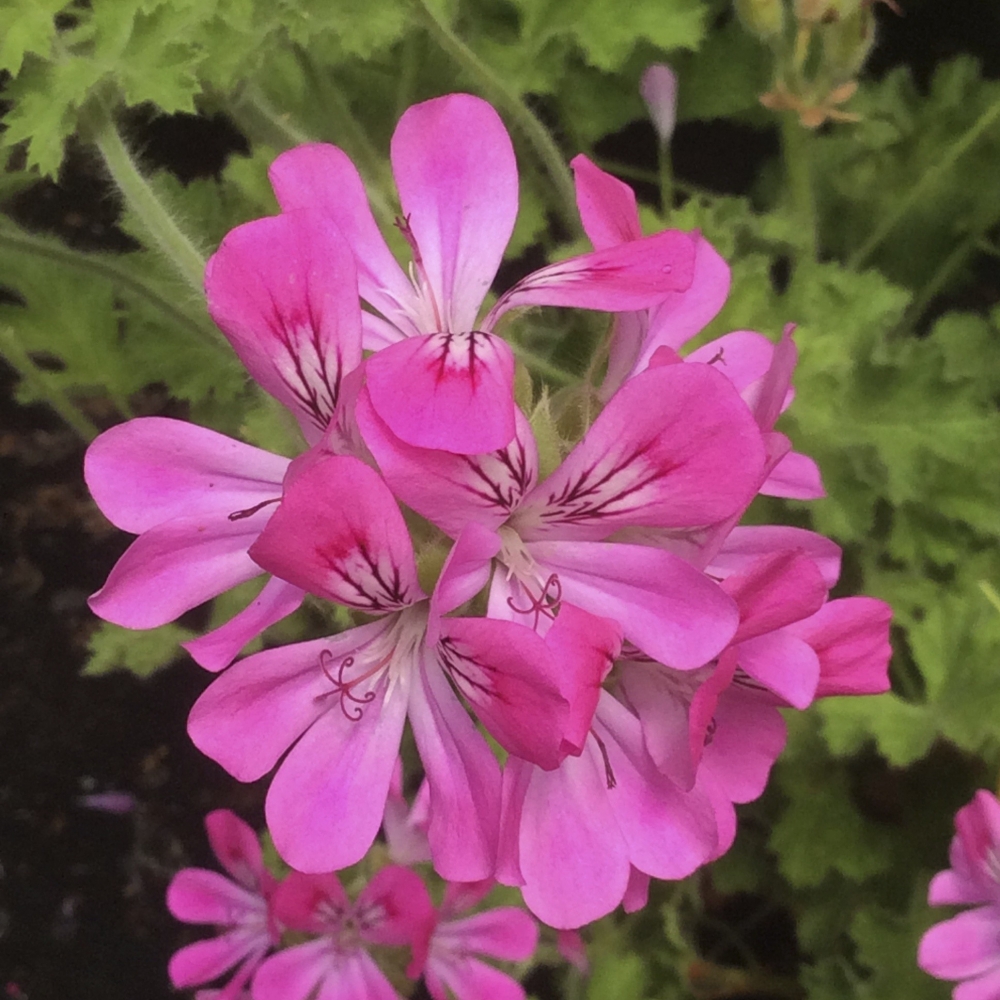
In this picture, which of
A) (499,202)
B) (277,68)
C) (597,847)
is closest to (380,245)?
(499,202)

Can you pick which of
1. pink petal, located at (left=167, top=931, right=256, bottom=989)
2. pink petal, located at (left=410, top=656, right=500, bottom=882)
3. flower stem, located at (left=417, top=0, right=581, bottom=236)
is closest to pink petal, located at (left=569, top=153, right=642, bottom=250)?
pink petal, located at (left=410, top=656, right=500, bottom=882)

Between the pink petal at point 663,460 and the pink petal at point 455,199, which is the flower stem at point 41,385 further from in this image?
the pink petal at point 663,460

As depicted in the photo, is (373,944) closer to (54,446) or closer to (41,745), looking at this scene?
(41,745)

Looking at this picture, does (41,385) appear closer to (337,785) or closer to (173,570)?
(173,570)

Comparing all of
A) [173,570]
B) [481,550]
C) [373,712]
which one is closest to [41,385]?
[173,570]

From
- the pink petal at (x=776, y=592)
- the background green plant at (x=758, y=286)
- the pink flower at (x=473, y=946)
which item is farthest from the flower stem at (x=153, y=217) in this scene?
the pink flower at (x=473, y=946)

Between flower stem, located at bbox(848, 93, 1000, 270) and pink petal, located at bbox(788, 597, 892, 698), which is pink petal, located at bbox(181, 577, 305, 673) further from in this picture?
flower stem, located at bbox(848, 93, 1000, 270)
